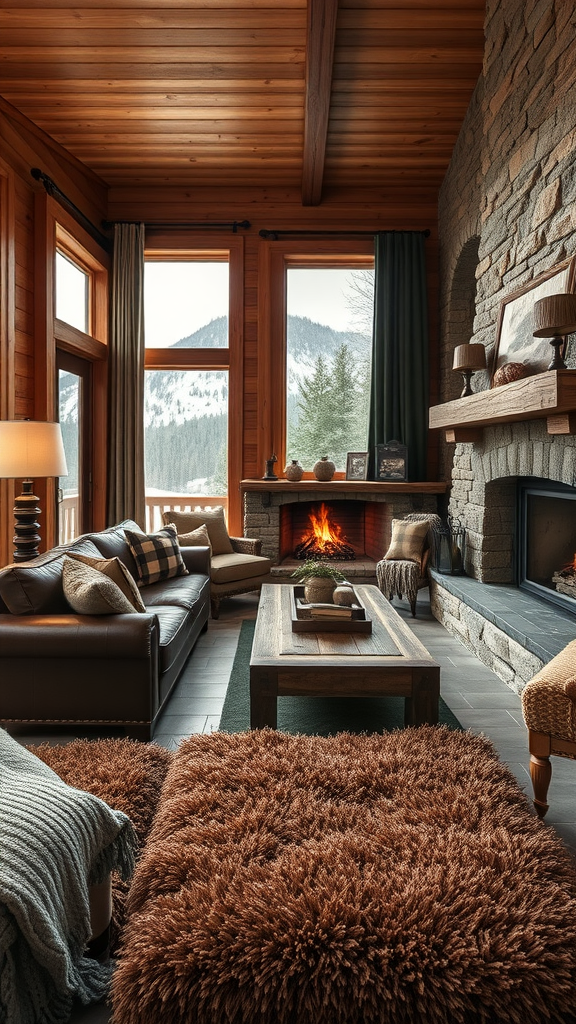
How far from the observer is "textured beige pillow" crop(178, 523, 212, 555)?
4.99 meters

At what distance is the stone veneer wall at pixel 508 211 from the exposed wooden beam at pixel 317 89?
106cm

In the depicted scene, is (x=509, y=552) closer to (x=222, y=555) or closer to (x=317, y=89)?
(x=222, y=555)

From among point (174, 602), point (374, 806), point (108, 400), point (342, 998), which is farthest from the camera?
point (108, 400)

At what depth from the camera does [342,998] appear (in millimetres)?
1196

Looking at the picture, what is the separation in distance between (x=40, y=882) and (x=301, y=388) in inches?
217

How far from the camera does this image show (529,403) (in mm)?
2914

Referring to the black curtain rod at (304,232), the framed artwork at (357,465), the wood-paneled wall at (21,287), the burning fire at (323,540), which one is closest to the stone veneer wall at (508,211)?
the black curtain rod at (304,232)

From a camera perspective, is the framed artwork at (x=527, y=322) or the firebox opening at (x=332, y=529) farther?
the firebox opening at (x=332, y=529)

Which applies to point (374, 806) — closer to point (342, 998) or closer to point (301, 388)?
point (342, 998)

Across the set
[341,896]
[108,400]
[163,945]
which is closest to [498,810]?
[341,896]

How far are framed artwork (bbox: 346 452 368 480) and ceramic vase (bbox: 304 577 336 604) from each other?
10.1 ft

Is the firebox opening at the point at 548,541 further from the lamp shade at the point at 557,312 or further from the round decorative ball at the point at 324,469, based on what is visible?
the round decorative ball at the point at 324,469

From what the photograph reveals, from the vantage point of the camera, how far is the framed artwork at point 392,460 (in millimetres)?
5988

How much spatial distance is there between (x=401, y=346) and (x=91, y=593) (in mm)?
4307
